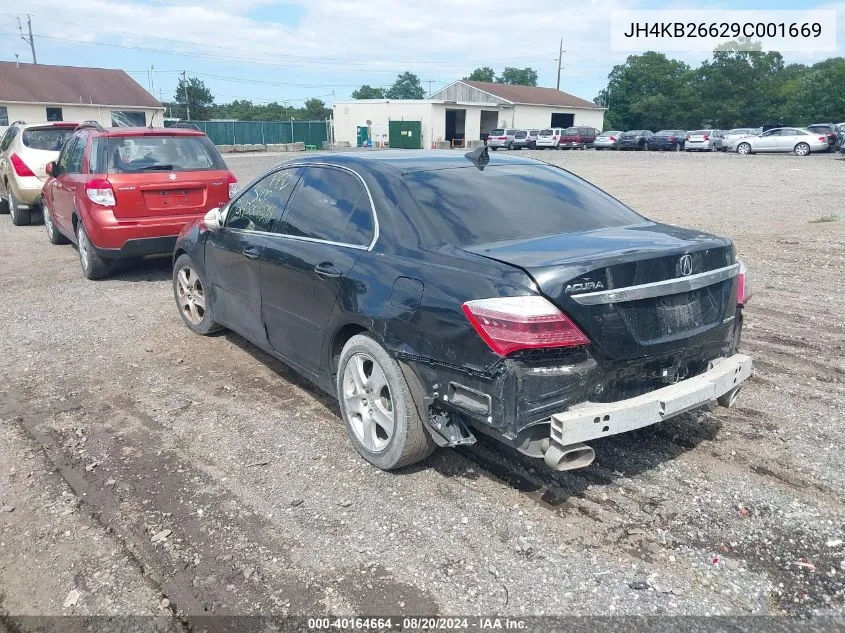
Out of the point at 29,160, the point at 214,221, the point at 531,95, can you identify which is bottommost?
the point at 214,221

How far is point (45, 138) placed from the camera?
42.3 ft

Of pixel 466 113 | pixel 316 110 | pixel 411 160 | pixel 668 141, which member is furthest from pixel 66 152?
pixel 316 110

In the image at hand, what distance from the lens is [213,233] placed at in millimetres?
5648

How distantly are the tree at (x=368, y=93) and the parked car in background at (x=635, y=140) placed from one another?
260ft

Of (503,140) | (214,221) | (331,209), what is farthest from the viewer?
(503,140)

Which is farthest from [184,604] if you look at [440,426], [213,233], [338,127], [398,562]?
[338,127]

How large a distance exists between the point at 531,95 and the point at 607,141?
783 inches

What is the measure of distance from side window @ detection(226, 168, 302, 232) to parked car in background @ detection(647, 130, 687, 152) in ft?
149

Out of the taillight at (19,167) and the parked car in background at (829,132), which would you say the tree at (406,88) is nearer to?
the parked car in background at (829,132)

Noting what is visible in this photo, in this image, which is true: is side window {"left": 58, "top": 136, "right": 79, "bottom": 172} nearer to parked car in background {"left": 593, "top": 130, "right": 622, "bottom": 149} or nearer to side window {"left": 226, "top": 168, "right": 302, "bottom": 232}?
side window {"left": 226, "top": 168, "right": 302, "bottom": 232}

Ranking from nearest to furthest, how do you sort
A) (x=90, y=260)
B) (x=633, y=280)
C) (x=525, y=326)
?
(x=525, y=326) < (x=633, y=280) < (x=90, y=260)

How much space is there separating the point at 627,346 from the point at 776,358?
117 inches

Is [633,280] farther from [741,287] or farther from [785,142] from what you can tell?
[785,142]

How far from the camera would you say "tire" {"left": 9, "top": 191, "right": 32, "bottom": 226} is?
42.9ft
